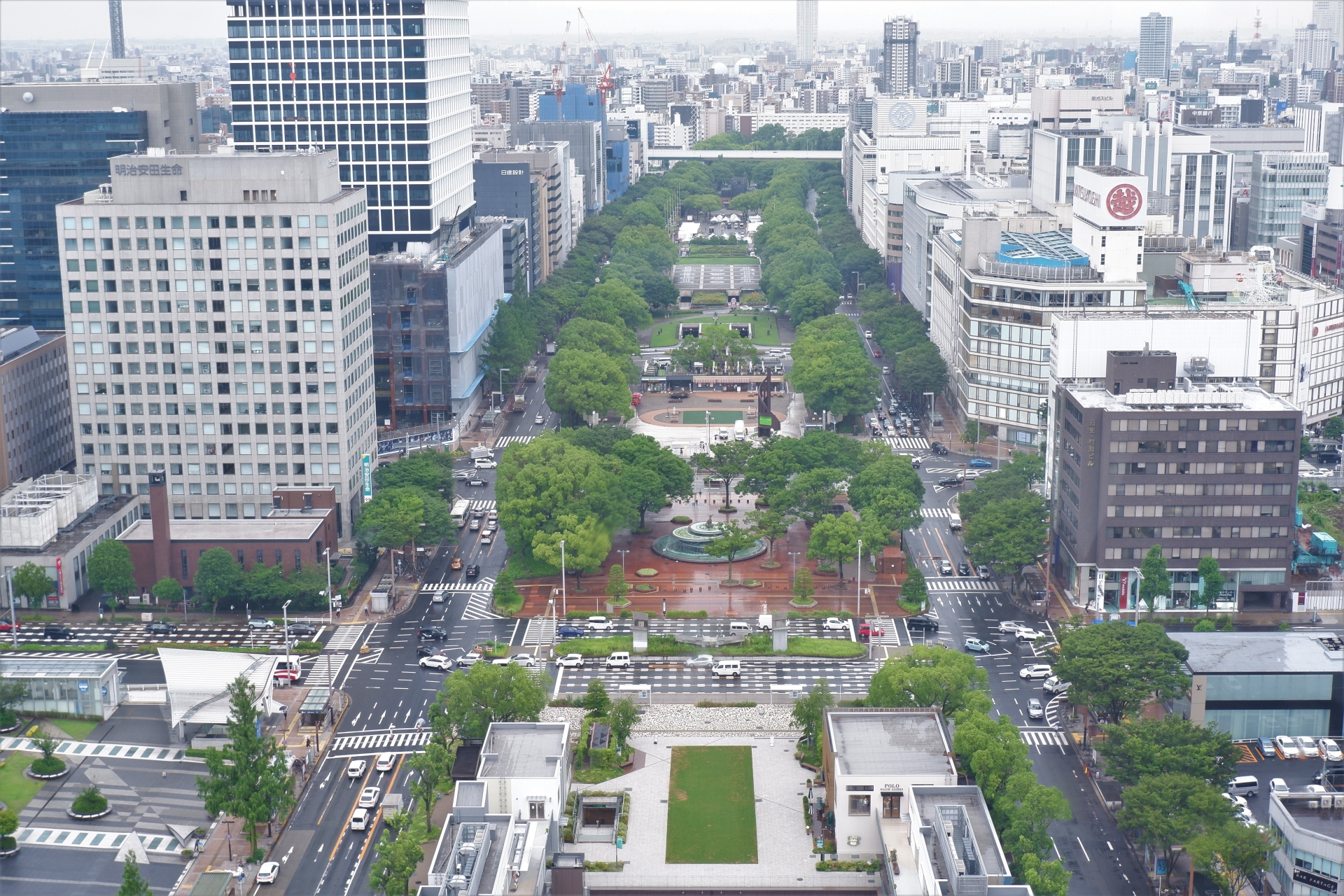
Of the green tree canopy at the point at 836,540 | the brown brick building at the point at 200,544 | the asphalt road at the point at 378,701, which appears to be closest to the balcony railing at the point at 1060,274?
the green tree canopy at the point at 836,540

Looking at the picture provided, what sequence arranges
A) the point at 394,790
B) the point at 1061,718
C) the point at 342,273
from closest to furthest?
1. the point at 394,790
2. the point at 1061,718
3. the point at 342,273

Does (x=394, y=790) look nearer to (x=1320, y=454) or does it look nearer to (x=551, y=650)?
(x=551, y=650)

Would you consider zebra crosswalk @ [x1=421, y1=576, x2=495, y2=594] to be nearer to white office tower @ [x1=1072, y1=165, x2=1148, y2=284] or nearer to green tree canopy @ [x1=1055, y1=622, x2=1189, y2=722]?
green tree canopy @ [x1=1055, y1=622, x2=1189, y2=722]

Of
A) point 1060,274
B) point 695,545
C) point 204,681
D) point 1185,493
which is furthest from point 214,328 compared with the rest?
point 1060,274

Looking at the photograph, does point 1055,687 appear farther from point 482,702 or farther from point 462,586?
point 462,586

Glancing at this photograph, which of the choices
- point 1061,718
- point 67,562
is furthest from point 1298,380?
point 67,562
